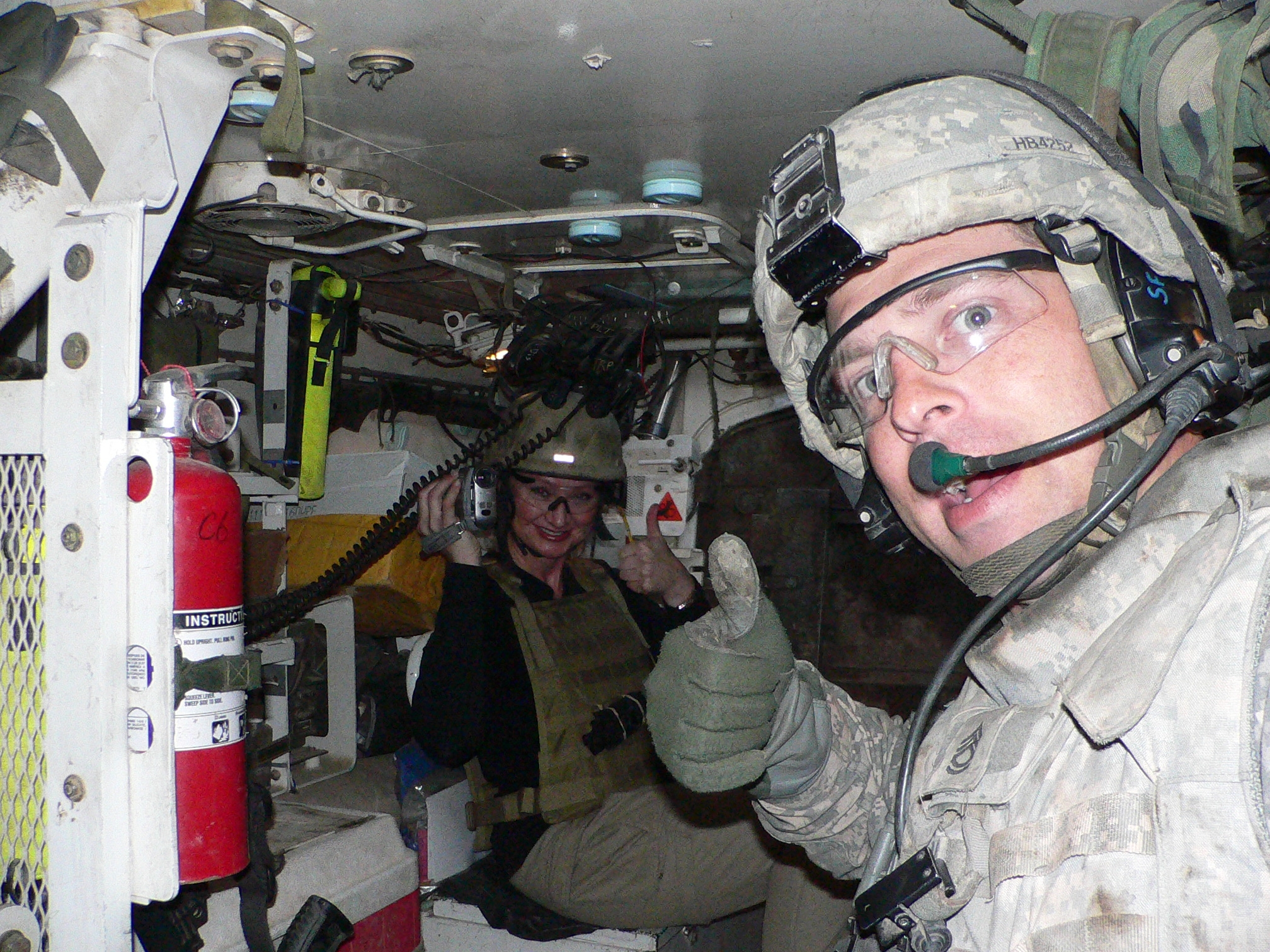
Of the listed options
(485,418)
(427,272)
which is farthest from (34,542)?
(485,418)

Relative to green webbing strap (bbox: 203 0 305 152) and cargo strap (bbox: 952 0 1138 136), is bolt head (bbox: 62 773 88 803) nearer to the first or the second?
green webbing strap (bbox: 203 0 305 152)

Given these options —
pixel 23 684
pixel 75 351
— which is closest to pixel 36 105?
pixel 75 351

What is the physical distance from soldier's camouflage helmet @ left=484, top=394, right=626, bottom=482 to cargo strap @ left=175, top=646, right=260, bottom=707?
8.53 feet

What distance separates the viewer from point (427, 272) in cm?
289

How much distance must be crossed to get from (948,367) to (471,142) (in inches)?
42.0

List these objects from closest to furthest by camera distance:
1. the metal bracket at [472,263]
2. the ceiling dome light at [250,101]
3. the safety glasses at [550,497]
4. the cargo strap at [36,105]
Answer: the cargo strap at [36,105] → the ceiling dome light at [250,101] → the metal bracket at [472,263] → the safety glasses at [550,497]

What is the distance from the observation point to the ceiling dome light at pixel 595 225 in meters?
2.25

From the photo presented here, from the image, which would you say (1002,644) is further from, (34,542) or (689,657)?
(34,542)

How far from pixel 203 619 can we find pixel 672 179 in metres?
1.34

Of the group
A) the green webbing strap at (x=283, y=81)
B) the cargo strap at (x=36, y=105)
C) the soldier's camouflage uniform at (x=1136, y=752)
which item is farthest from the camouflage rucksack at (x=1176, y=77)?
the cargo strap at (x=36, y=105)

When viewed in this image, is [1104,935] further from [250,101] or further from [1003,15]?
[250,101]

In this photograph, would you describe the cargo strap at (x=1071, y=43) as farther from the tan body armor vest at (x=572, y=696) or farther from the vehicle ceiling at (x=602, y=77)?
the tan body armor vest at (x=572, y=696)

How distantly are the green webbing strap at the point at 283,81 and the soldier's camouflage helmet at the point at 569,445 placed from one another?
8.26 ft

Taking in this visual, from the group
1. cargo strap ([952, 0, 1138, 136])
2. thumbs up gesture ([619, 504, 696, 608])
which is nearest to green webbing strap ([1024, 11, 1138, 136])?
cargo strap ([952, 0, 1138, 136])
